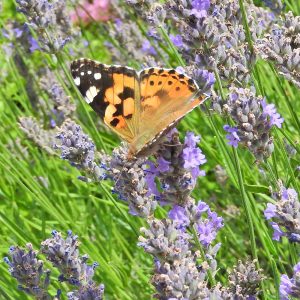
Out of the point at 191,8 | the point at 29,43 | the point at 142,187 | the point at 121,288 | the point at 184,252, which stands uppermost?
the point at 29,43

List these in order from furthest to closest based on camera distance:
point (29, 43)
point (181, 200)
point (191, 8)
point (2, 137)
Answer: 1. point (29, 43)
2. point (2, 137)
3. point (191, 8)
4. point (181, 200)

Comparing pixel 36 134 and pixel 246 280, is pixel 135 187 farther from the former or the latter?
pixel 36 134

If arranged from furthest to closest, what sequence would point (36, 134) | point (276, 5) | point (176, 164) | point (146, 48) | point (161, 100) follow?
point (146, 48) < point (36, 134) < point (276, 5) < point (161, 100) < point (176, 164)

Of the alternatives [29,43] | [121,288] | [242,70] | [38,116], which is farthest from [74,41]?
[242,70]

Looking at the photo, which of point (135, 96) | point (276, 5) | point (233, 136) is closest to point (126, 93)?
point (135, 96)

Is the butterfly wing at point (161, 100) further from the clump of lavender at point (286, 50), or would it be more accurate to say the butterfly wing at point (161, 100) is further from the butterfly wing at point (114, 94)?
the clump of lavender at point (286, 50)

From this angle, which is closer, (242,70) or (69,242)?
(69,242)

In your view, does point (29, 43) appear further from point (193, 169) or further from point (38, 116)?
point (193, 169)

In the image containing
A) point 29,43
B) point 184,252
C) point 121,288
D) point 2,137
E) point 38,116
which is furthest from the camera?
point 38,116
